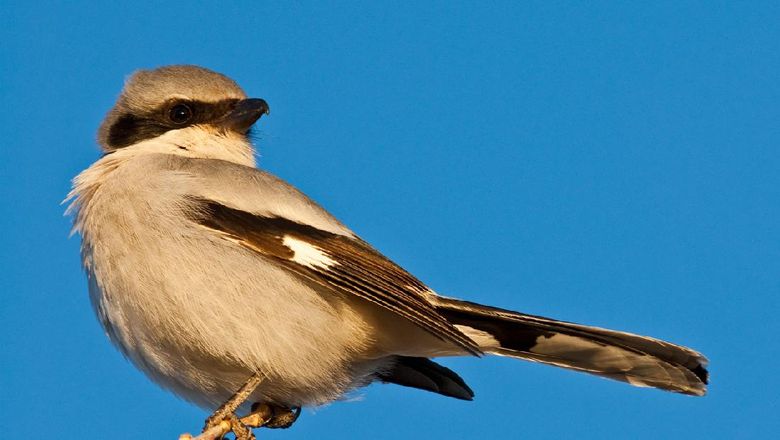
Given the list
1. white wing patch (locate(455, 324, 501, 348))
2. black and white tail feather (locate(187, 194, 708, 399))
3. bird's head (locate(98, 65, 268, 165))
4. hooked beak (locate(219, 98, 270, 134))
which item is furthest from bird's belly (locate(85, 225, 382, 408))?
hooked beak (locate(219, 98, 270, 134))

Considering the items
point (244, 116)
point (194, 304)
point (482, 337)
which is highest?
point (244, 116)

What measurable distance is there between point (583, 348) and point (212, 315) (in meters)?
1.90

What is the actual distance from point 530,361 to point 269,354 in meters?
1.38

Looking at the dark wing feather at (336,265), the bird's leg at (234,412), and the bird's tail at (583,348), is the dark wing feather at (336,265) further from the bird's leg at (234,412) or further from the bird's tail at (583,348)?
the bird's leg at (234,412)

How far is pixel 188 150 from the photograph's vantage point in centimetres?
566

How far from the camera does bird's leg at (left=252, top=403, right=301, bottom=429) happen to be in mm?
5242

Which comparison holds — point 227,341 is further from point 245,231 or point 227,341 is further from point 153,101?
point 153,101

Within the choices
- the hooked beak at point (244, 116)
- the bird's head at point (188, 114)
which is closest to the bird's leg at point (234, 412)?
the bird's head at point (188, 114)

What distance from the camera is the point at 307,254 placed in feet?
16.1

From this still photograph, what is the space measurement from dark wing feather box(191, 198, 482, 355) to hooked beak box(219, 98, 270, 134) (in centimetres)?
91

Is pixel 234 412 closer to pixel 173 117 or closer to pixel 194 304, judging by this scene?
pixel 194 304

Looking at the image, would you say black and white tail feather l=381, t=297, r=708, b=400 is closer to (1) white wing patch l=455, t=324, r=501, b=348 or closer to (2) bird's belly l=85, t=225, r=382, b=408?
(1) white wing patch l=455, t=324, r=501, b=348

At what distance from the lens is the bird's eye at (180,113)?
18.9 feet

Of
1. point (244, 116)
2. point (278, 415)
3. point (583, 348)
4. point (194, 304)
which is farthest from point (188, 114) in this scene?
point (583, 348)
